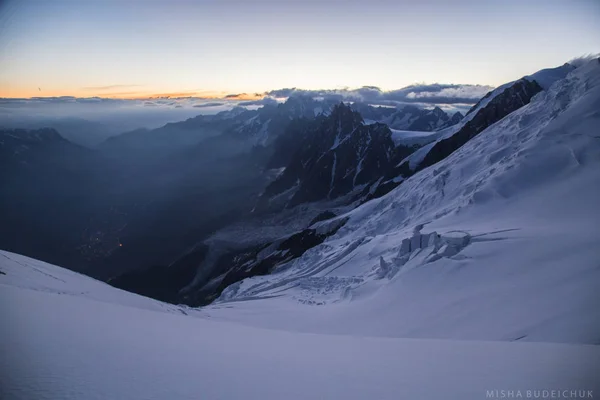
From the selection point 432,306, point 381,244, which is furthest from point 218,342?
point 381,244

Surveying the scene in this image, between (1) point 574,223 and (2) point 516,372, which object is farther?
(1) point 574,223

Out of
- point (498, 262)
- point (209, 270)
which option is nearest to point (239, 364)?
point (498, 262)

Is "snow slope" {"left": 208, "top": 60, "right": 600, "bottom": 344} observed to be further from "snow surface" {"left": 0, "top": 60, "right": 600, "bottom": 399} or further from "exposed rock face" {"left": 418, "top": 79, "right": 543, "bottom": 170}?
"exposed rock face" {"left": 418, "top": 79, "right": 543, "bottom": 170}

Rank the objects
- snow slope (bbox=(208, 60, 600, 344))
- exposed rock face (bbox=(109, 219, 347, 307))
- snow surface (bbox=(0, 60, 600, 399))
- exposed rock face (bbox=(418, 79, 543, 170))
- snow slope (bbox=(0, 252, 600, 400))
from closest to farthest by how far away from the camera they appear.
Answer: snow slope (bbox=(0, 252, 600, 400)) < snow surface (bbox=(0, 60, 600, 399)) < snow slope (bbox=(208, 60, 600, 344)) < exposed rock face (bbox=(109, 219, 347, 307)) < exposed rock face (bbox=(418, 79, 543, 170))

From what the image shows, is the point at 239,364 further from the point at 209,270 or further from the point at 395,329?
the point at 209,270

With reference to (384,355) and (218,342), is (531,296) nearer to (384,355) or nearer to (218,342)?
(384,355)

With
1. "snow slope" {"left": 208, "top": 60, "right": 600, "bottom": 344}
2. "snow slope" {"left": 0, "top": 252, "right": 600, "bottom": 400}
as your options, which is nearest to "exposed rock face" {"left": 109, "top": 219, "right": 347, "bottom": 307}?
"snow slope" {"left": 208, "top": 60, "right": 600, "bottom": 344}

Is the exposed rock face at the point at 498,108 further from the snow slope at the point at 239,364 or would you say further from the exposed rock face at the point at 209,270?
the snow slope at the point at 239,364
